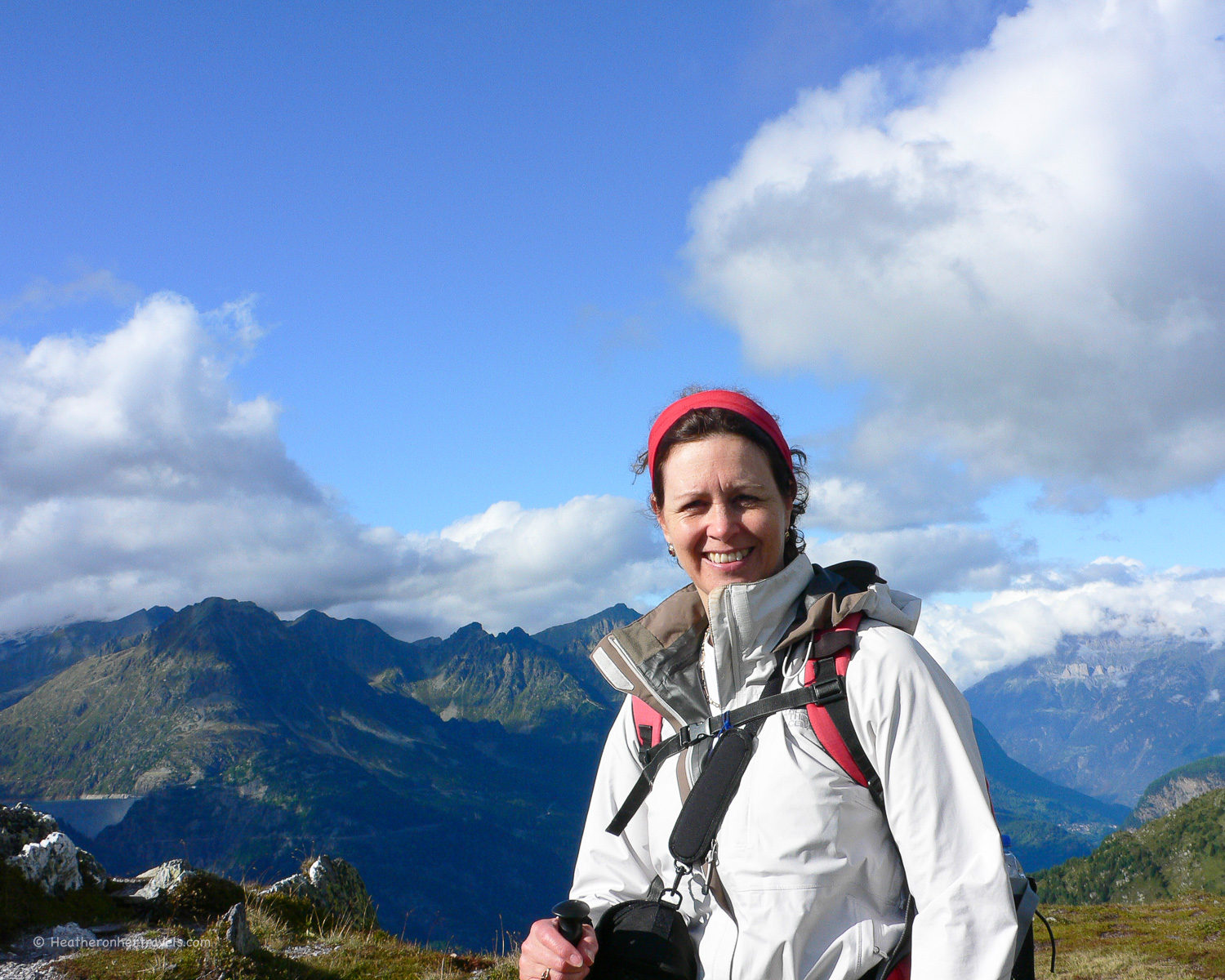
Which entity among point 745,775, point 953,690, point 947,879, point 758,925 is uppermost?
point 953,690

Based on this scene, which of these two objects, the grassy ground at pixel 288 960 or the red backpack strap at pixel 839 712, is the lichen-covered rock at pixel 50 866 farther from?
the red backpack strap at pixel 839 712

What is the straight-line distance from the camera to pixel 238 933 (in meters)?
8.70

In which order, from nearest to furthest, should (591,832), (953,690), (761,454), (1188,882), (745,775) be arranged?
1. (953,690)
2. (745,775)
3. (761,454)
4. (591,832)
5. (1188,882)

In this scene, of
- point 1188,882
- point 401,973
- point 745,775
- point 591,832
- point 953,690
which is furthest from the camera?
point 1188,882

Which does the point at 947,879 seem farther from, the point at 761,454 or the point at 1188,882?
the point at 1188,882

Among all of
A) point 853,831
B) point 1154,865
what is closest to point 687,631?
point 853,831

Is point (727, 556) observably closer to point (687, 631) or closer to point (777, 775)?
point (687, 631)

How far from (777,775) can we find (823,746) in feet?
0.63

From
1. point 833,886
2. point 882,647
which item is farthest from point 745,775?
point 882,647

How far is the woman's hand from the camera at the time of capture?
3016mm

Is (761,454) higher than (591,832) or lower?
higher

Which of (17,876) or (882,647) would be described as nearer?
(882,647)

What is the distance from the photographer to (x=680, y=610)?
3785mm

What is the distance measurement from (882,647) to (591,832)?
1.71 metres
